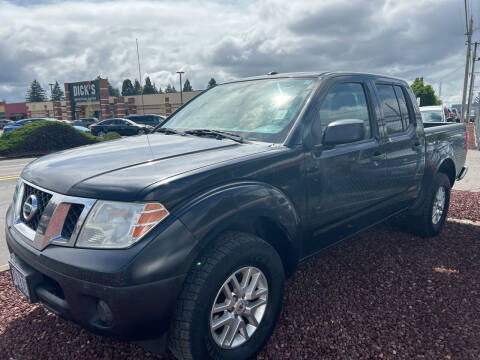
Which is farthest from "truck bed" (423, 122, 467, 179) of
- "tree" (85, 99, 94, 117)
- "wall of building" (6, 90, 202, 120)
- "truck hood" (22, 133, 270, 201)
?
"tree" (85, 99, 94, 117)

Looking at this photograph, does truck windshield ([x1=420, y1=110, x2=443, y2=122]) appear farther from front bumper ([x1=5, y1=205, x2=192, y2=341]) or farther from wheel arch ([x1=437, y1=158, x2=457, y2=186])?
front bumper ([x1=5, y1=205, x2=192, y2=341])

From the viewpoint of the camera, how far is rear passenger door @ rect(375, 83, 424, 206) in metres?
3.65

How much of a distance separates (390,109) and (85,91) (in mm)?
53983

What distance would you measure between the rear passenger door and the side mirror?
3.06 ft

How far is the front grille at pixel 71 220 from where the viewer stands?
1.99m

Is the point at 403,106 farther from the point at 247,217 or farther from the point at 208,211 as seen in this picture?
the point at 208,211

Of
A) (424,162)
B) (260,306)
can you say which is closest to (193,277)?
(260,306)

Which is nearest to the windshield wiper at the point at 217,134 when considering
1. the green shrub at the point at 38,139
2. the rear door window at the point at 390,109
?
the rear door window at the point at 390,109

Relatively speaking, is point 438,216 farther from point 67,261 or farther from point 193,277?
point 67,261

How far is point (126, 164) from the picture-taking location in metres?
2.30

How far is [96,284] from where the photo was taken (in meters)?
1.83

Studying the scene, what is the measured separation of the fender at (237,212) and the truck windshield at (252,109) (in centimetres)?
52

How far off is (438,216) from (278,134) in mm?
3106

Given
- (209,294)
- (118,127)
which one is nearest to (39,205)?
(209,294)
